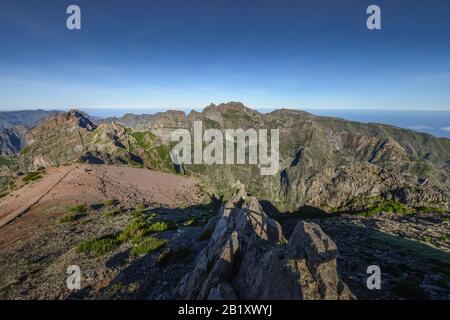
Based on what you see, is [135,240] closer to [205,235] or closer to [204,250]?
[205,235]

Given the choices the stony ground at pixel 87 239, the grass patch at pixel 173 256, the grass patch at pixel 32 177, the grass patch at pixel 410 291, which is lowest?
the stony ground at pixel 87 239

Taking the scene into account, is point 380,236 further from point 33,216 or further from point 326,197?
point 326,197

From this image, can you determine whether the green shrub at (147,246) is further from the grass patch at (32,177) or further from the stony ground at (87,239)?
the grass patch at (32,177)

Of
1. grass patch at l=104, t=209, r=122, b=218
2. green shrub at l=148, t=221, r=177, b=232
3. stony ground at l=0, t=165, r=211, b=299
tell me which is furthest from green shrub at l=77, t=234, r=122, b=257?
grass patch at l=104, t=209, r=122, b=218

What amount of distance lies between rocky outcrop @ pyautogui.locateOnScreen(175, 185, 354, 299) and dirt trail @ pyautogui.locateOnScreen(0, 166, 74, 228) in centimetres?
3026

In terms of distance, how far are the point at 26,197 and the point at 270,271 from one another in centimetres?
4324

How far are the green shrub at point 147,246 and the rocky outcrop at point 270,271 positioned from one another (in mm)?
7844

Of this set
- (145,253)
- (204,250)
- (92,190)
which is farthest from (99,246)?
(92,190)

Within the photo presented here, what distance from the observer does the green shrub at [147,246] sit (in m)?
19.7

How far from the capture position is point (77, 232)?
25.3m

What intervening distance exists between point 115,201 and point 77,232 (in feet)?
37.3

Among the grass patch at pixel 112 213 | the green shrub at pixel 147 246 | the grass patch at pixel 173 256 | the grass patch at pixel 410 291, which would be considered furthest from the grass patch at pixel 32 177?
the grass patch at pixel 410 291
